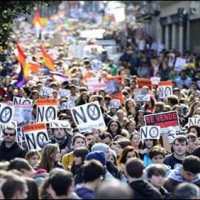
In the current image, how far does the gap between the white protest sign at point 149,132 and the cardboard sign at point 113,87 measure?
779cm

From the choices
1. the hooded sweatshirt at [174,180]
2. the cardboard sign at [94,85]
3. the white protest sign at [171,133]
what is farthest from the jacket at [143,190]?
the cardboard sign at [94,85]

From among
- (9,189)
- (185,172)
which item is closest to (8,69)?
(185,172)

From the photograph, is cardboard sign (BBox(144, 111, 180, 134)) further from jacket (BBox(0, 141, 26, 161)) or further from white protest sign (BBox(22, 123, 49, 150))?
jacket (BBox(0, 141, 26, 161))

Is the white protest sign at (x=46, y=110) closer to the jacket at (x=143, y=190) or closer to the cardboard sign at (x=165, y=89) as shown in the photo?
the cardboard sign at (x=165, y=89)

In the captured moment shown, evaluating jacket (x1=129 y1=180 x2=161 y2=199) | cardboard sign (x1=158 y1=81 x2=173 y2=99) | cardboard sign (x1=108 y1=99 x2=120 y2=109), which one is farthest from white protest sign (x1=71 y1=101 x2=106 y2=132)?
jacket (x1=129 y1=180 x2=161 y2=199)

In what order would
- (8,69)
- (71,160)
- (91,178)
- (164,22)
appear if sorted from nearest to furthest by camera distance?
1. (91,178)
2. (71,160)
3. (8,69)
4. (164,22)

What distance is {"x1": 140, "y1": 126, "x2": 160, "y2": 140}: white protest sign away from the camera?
50.3 ft

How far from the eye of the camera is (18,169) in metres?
10.5

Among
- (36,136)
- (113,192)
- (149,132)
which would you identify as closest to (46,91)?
(36,136)

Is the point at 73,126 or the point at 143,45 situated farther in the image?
the point at 143,45

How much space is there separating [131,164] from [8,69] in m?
22.9

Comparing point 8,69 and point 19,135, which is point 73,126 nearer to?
point 19,135

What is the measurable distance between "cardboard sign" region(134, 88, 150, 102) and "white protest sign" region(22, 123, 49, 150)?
6.35 m

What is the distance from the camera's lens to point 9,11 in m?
17.7
